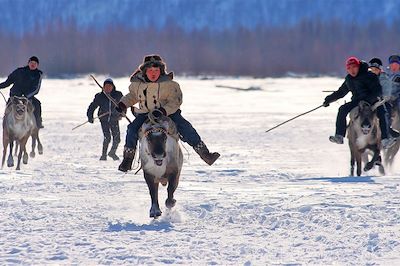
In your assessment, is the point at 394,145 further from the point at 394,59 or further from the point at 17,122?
the point at 17,122

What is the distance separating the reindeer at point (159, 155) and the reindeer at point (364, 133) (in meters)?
4.60

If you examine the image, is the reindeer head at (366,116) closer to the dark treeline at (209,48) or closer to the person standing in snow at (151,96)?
the person standing in snow at (151,96)

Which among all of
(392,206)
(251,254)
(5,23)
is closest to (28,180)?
(392,206)

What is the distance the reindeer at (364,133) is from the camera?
13500 mm

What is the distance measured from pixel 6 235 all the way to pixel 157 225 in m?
1.50

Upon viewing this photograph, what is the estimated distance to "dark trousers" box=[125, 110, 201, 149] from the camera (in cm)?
963

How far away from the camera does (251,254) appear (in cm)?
714

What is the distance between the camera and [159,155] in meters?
9.06

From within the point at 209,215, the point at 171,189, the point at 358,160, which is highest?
the point at 171,189

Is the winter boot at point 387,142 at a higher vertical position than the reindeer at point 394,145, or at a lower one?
higher

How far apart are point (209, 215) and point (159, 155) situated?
87 centimetres

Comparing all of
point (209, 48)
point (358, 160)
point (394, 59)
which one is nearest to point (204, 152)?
point (358, 160)

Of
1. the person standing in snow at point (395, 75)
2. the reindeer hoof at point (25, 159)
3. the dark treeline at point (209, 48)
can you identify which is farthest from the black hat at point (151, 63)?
the dark treeline at point (209, 48)

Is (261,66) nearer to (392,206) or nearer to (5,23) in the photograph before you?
(5,23)
